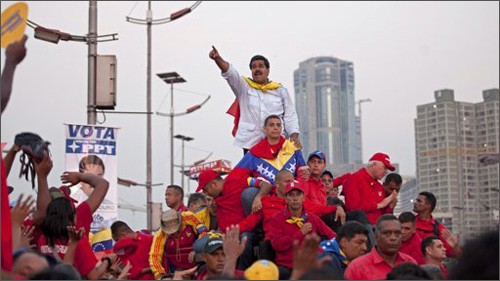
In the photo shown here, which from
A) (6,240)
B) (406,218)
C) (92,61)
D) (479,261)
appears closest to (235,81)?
(406,218)

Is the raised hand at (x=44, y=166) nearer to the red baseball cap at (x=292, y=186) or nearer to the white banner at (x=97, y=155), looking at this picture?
the red baseball cap at (x=292, y=186)

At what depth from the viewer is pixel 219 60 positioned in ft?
32.1

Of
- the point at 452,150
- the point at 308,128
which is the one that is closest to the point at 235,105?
the point at 452,150

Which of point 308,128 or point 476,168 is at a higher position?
point 308,128

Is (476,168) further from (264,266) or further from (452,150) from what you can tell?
(264,266)

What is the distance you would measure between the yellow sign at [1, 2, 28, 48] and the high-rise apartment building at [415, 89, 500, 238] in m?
66.1

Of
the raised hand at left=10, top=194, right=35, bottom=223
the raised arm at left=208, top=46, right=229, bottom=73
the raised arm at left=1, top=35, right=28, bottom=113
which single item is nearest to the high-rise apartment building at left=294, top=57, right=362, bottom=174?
the raised arm at left=208, top=46, right=229, bottom=73

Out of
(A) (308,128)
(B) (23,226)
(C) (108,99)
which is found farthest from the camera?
(A) (308,128)

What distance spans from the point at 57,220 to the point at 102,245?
140 inches

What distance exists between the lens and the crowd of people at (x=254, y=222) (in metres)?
6.47

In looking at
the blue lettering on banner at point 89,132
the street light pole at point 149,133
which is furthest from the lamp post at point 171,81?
the blue lettering on banner at point 89,132

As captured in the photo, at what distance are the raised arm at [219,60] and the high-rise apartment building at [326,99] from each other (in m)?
138

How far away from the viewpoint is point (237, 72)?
33.2 ft

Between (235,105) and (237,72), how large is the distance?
0.53 meters
